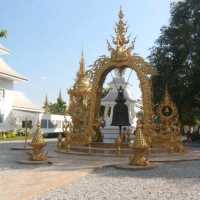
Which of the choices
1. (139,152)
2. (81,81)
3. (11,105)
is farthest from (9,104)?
(139,152)

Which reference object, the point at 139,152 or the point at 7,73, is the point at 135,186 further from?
the point at 7,73

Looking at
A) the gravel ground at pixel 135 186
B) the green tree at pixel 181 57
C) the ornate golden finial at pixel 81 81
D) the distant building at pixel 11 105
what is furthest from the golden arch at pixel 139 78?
the distant building at pixel 11 105

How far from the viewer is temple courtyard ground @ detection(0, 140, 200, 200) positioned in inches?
334

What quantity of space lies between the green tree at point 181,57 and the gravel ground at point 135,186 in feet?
49.1

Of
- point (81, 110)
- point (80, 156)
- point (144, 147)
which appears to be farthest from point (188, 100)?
point (144, 147)

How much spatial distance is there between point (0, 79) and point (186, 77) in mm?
19506

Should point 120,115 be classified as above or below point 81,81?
below

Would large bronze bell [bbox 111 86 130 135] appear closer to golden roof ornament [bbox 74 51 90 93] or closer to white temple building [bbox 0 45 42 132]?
golden roof ornament [bbox 74 51 90 93]

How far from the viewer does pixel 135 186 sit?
9711 millimetres

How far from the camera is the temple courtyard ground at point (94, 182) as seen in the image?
334 inches

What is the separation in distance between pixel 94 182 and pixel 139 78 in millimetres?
10651

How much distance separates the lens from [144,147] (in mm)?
13445

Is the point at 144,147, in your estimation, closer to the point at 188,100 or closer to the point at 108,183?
the point at 108,183

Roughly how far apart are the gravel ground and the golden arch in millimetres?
6573
